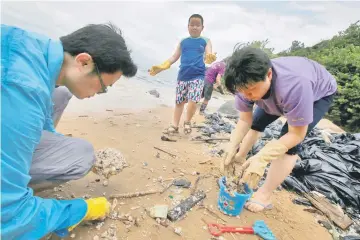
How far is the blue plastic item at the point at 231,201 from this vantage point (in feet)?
7.55

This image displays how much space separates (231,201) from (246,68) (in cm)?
116

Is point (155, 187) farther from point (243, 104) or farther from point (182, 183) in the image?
point (243, 104)

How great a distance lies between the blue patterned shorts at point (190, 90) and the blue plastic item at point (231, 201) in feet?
6.97

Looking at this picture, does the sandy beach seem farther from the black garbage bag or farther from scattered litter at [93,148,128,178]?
the black garbage bag

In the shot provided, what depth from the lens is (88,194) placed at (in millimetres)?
2414

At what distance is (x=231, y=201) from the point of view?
7.70 ft

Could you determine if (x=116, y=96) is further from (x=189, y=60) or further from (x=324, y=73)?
(x=324, y=73)

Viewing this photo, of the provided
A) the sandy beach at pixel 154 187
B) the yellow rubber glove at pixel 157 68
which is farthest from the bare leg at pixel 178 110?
the yellow rubber glove at pixel 157 68

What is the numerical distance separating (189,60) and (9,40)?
3.24 meters

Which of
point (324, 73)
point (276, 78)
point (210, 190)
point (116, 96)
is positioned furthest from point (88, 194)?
point (116, 96)

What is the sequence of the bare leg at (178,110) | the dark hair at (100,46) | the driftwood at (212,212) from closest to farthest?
the dark hair at (100,46), the driftwood at (212,212), the bare leg at (178,110)

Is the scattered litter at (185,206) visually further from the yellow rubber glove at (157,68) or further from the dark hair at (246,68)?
the yellow rubber glove at (157,68)

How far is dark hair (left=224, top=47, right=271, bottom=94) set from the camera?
195cm

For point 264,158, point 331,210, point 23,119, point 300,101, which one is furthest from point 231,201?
point 23,119
